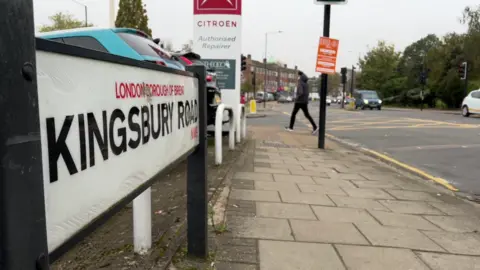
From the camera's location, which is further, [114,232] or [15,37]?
[114,232]

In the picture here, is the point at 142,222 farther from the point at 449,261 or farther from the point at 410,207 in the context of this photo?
the point at 410,207

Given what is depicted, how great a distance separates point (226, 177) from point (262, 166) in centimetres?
133

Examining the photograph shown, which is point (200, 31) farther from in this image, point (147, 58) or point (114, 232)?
point (114, 232)

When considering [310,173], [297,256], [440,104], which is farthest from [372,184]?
[440,104]

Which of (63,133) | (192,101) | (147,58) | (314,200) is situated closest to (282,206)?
(314,200)

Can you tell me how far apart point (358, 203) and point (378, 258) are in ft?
5.26

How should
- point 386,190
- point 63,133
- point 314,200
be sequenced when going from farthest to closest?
point 386,190, point 314,200, point 63,133

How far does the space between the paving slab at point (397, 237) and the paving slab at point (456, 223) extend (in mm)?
458

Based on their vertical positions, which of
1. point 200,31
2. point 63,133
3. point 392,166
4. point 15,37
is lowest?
point 392,166

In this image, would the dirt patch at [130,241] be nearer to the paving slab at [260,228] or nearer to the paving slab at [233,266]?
the paving slab at [233,266]

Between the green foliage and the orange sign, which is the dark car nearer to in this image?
the green foliage

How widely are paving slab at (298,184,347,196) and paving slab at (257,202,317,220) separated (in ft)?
2.49

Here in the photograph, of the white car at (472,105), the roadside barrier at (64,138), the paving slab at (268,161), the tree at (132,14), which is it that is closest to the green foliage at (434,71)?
the white car at (472,105)

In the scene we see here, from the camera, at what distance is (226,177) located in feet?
17.8
